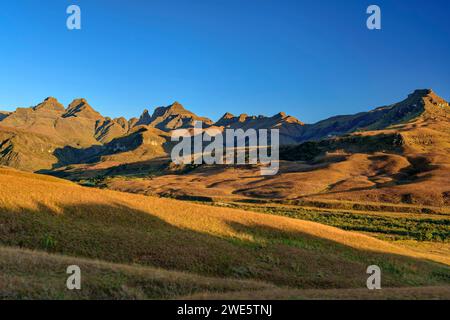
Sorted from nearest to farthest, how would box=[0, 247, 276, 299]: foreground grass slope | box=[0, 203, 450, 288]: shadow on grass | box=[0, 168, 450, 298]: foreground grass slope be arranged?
box=[0, 247, 276, 299]: foreground grass slope → box=[0, 203, 450, 288]: shadow on grass → box=[0, 168, 450, 298]: foreground grass slope

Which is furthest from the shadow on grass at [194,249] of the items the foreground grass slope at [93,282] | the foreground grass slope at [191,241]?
the foreground grass slope at [93,282]

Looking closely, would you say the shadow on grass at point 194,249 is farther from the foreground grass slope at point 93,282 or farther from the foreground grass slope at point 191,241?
the foreground grass slope at point 93,282

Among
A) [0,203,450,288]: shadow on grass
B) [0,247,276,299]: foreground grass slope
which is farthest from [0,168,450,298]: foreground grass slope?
[0,247,276,299]: foreground grass slope

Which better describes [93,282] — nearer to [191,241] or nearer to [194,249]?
[194,249]

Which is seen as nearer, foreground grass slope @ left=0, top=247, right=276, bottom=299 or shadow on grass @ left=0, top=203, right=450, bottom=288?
foreground grass slope @ left=0, top=247, right=276, bottom=299

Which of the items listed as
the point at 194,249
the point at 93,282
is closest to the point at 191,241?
the point at 194,249

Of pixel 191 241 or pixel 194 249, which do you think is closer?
pixel 194 249

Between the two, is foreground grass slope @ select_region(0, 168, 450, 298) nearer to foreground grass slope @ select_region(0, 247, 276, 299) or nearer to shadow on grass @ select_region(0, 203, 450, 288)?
shadow on grass @ select_region(0, 203, 450, 288)

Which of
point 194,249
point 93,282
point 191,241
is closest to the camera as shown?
point 93,282

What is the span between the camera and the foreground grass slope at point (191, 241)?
2766cm

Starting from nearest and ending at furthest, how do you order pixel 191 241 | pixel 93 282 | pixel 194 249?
pixel 93 282
pixel 194 249
pixel 191 241

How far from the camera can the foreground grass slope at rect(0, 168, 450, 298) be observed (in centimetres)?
2766

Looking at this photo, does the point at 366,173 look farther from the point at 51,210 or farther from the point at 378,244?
the point at 51,210

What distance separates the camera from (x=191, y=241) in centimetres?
3241
